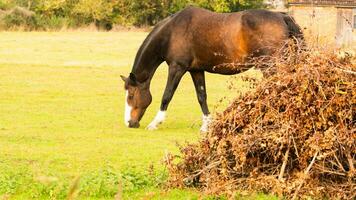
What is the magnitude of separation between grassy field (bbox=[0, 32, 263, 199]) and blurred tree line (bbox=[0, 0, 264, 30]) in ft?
97.5

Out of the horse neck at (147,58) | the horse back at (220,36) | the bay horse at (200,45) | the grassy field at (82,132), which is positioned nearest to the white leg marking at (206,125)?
the grassy field at (82,132)

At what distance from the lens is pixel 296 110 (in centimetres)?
934

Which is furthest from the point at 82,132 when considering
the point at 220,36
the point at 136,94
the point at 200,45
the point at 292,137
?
the point at 292,137

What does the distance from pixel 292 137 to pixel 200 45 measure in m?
7.52

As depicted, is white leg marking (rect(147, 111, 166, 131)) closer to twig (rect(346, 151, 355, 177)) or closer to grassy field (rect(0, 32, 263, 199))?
grassy field (rect(0, 32, 263, 199))

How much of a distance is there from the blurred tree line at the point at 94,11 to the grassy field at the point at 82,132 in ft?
97.5

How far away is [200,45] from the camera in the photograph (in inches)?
650

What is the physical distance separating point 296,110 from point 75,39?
46.1 metres

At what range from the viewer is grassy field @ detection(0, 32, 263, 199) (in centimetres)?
995

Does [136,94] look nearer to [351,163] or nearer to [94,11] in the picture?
[351,163]

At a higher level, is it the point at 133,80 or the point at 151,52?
the point at 151,52

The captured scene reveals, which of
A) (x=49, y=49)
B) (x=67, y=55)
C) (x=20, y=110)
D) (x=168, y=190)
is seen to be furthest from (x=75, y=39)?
(x=168, y=190)

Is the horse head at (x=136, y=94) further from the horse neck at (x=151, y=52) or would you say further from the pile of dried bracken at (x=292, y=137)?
the pile of dried bracken at (x=292, y=137)

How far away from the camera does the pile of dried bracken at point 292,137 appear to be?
29.9 feet
